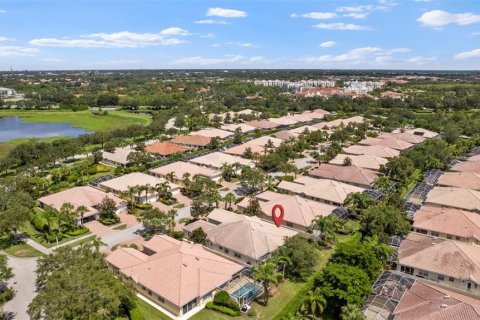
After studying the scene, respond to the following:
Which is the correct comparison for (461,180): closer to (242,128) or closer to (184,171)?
(184,171)

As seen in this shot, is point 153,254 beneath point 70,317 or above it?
beneath

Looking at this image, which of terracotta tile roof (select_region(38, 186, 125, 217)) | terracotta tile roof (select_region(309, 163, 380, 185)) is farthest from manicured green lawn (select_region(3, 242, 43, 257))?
terracotta tile roof (select_region(309, 163, 380, 185))

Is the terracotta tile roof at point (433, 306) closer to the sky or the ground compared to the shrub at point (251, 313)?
closer to the sky

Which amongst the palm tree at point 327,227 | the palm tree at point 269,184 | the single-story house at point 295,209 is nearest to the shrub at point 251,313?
the palm tree at point 327,227

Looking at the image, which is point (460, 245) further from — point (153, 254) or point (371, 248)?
point (153, 254)

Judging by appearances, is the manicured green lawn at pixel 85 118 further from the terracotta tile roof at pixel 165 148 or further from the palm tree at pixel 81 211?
the palm tree at pixel 81 211

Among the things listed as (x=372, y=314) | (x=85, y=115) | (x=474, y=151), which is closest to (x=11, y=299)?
(x=372, y=314)

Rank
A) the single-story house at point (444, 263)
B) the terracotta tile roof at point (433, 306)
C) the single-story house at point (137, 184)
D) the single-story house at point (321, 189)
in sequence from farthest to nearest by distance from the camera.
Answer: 1. the single-story house at point (137, 184)
2. the single-story house at point (321, 189)
3. the single-story house at point (444, 263)
4. the terracotta tile roof at point (433, 306)
